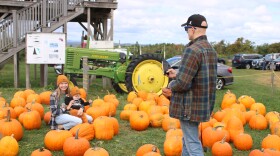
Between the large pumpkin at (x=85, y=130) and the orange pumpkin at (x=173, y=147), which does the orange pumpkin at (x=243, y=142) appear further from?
the large pumpkin at (x=85, y=130)

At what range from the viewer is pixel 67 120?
6535 millimetres

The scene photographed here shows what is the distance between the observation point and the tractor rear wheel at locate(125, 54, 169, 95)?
11.6 metres

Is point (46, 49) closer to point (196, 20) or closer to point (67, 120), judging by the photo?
point (67, 120)

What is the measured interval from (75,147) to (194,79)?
218 centimetres

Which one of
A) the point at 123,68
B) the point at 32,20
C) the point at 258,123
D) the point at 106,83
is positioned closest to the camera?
the point at 258,123

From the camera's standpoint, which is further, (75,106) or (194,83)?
(75,106)

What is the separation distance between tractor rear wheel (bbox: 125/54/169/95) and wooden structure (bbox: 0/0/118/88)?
368 cm

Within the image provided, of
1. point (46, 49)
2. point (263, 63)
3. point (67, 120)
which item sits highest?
point (46, 49)

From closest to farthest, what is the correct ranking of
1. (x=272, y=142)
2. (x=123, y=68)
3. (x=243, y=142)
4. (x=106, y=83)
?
1. (x=272, y=142)
2. (x=243, y=142)
3. (x=123, y=68)
4. (x=106, y=83)

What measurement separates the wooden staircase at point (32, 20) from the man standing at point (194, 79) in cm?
1105

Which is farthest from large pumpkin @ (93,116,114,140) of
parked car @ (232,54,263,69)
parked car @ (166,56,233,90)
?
parked car @ (232,54,263,69)

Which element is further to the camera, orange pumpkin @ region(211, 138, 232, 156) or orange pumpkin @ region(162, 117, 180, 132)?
orange pumpkin @ region(162, 117, 180, 132)

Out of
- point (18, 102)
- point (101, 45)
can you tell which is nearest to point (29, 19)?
point (101, 45)

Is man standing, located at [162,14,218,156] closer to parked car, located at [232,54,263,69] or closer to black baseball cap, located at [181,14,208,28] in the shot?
black baseball cap, located at [181,14,208,28]
